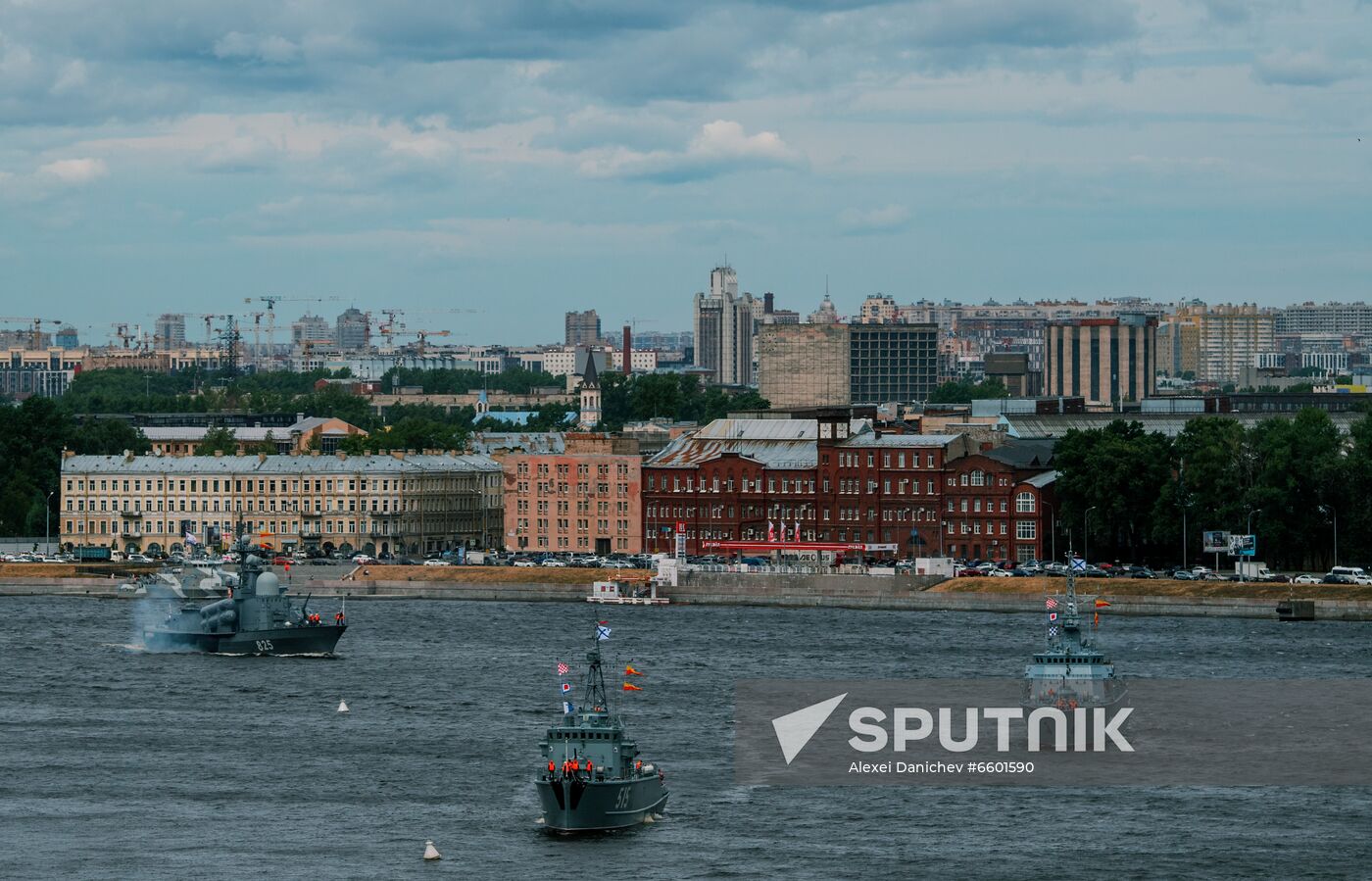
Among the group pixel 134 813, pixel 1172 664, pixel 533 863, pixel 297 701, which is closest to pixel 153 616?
pixel 297 701

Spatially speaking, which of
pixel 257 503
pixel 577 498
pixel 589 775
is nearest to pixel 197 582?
pixel 577 498

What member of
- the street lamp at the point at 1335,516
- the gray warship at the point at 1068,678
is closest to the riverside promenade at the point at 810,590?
the street lamp at the point at 1335,516

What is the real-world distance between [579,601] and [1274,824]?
68.6 metres

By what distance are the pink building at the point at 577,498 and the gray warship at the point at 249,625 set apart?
46671 mm

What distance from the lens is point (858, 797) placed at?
6259 centimetres

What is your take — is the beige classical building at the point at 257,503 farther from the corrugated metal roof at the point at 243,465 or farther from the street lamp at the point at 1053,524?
the street lamp at the point at 1053,524

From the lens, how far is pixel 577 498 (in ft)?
485

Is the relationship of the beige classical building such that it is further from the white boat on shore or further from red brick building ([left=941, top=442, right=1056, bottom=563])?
red brick building ([left=941, top=442, right=1056, bottom=563])

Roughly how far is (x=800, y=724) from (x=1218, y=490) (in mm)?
54934

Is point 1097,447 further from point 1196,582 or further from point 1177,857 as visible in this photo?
point 1177,857

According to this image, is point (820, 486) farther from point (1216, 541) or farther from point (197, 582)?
point (197, 582)

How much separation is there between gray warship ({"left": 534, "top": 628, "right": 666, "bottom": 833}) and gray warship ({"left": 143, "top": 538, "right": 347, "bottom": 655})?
136ft

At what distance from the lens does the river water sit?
55.1 meters

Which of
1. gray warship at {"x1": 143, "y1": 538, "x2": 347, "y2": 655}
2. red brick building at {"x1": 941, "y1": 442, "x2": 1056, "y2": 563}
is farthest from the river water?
red brick building at {"x1": 941, "y1": 442, "x2": 1056, "y2": 563}
